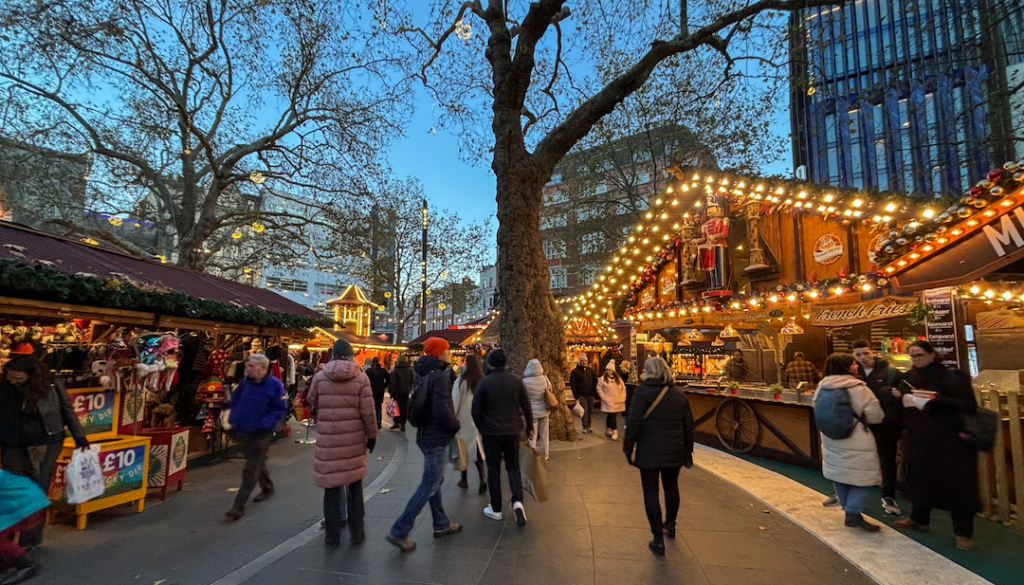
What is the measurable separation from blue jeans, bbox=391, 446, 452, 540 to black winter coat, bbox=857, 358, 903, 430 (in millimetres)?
4330

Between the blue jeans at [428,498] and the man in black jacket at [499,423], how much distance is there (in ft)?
1.70

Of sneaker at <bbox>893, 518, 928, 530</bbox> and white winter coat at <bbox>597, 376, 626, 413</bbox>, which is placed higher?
white winter coat at <bbox>597, 376, 626, 413</bbox>

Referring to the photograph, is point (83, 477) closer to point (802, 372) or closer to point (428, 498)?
point (428, 498)

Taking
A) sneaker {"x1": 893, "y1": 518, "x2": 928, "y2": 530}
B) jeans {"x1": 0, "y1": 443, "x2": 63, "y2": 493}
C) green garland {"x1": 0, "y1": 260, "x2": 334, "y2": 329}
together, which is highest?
green garland {"x1": 0, "y1": 260, "x2": 334, "y2": 329}

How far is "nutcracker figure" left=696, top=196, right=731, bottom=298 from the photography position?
392 inches

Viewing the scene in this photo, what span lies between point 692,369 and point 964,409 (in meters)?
9.96

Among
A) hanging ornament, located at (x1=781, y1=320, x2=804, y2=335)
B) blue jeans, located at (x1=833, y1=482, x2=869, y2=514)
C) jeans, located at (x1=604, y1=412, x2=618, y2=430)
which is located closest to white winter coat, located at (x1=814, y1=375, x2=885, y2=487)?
blue jeans, located at (x1=833, y1=482, x2=869, y2=514)

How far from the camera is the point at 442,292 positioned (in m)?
34.3

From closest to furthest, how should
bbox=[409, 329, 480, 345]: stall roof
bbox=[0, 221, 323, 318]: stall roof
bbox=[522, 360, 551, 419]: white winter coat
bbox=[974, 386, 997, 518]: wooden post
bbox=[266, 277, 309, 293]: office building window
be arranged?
bbox=[0, 221, 323, 318]: stall roof → bbox=[974, 386, 997, 518]: wooden post → bbox=[522, 360, 551, 419]: white winter coat → bbox=[409, 329, 480, 345]: stall roof → bbox=[266, 277, 309, 293]: office building window

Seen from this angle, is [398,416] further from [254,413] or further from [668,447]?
[668,447]

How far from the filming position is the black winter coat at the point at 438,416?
13.5ft

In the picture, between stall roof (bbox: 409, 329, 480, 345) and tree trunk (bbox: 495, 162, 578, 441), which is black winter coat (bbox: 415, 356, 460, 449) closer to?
tree trunk (bbox: 495, 162, 578, 441)

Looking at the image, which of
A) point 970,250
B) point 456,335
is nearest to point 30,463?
point 970,250

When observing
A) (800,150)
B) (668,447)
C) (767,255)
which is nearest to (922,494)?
(668,447)
